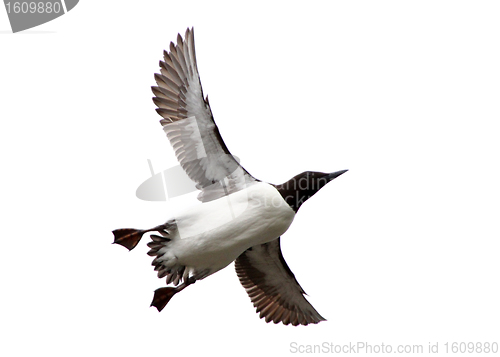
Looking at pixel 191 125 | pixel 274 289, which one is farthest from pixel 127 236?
pixel 274 289

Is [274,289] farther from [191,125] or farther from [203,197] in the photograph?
[191,125]

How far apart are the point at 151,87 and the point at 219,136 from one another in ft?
3.01

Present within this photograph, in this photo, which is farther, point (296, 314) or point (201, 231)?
point (296, 314)

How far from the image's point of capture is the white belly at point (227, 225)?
26.7 ft

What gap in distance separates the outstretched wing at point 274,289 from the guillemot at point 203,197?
106cm

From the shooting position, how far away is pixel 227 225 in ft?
26.6

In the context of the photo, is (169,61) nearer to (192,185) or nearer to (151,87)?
(151,87)

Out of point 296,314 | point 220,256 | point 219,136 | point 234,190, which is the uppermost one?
point 219,136

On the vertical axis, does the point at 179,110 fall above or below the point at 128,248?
above

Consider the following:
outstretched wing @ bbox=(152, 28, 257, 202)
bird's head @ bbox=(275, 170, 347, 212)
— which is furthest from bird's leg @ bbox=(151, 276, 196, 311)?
bird's head @ bbox=(275, 170, 347, 212)

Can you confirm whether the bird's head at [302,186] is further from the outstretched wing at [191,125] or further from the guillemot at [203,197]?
the outstretched wing at [191,125]

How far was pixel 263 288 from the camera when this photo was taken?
972 centimetres

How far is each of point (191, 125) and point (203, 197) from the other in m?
0.80

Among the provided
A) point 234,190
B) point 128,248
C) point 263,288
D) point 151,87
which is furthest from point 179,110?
point 263,288
